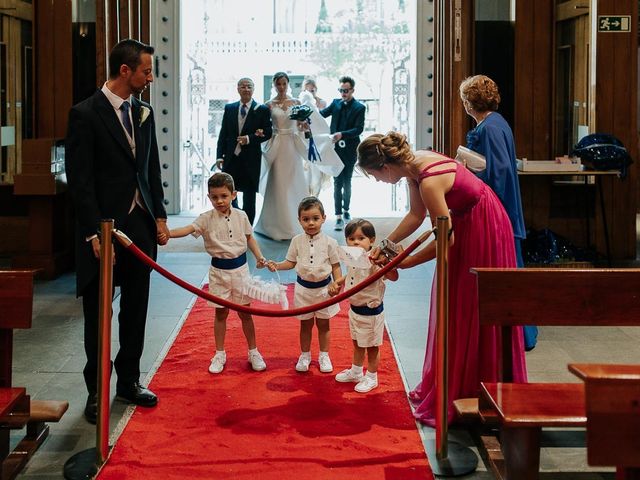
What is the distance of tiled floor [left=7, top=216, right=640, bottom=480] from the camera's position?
4629 mm

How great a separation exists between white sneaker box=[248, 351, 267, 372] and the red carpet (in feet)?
0.14

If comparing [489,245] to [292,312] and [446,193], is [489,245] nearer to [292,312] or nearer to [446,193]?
[446,193]

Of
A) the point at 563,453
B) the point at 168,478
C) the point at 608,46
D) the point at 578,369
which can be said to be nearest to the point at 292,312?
the point at 168,478

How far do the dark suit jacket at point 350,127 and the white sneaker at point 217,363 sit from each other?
7.10 meters

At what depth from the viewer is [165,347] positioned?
6.66m

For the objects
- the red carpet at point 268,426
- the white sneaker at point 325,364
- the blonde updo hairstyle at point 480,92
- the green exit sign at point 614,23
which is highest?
the green exit sign at point 614,23

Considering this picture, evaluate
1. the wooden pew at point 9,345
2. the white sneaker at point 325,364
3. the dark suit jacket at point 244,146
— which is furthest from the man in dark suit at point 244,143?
the wooden pew at point 9,345

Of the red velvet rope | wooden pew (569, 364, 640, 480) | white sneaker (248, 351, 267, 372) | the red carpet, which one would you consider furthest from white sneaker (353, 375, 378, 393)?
wooden pew (569, 364, 640, 480)

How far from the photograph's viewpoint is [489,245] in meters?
5.11

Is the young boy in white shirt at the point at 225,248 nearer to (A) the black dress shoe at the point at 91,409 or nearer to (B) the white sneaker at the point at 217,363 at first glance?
(B) the white sneaker at the point at 217,363

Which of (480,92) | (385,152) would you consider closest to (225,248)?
(385,152)

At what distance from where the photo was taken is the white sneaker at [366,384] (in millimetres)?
5582

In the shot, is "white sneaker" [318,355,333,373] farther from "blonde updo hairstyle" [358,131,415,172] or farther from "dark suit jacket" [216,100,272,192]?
"dark suit jacket" [216,100,272,192]

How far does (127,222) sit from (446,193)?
1.54 m
